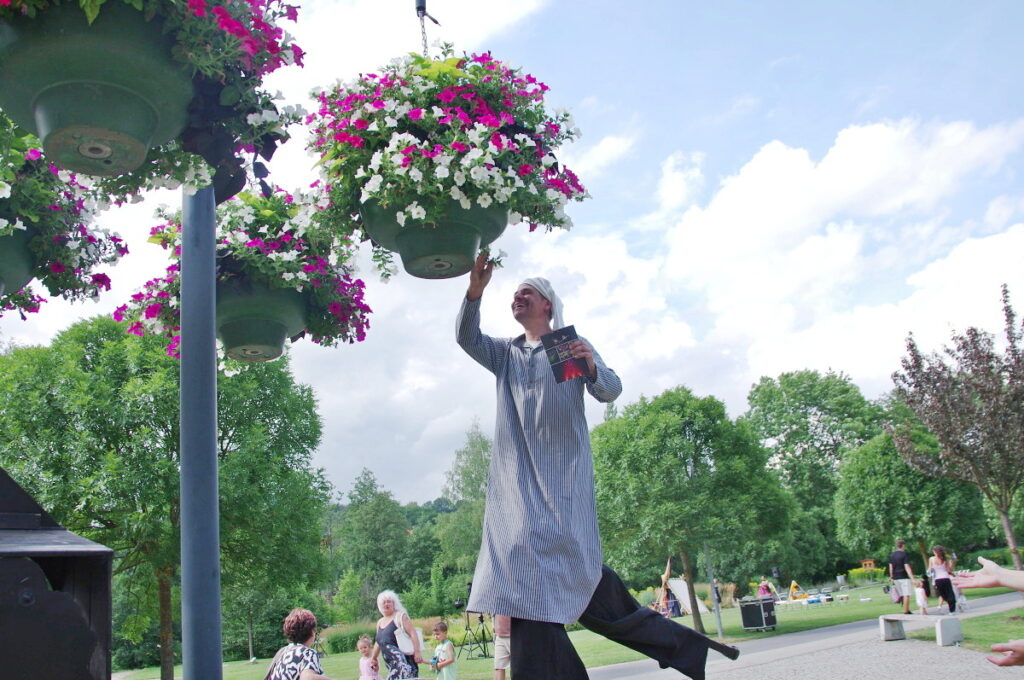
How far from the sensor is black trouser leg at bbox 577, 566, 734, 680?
123 inches

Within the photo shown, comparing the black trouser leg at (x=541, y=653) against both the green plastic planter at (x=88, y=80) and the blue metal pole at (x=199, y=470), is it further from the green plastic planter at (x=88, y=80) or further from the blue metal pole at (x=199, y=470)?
Answer: the green plastic planter at (x=88, y=80)

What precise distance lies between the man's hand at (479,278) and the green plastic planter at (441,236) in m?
→ 0.13

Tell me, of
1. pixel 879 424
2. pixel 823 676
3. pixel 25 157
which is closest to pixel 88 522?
pixel 823 676

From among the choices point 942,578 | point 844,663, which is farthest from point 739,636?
point 844,663

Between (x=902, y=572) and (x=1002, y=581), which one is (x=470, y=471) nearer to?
(x=902, y=572)

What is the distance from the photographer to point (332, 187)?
3553mm

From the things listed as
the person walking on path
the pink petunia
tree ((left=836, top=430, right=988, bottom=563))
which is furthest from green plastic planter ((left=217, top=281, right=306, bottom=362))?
tree ((left=836, top=430, right=988, bottom=563))

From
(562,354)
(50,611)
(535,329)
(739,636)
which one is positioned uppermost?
(535,329)

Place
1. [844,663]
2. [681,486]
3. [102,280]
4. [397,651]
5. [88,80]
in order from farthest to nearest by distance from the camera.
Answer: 1. [681,486]
2. [844,663]
3. [397,651]
4. [102,280]
5. [88,80]

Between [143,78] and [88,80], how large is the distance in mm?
141

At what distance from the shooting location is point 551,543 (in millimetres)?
3039

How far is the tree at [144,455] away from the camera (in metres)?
16.8

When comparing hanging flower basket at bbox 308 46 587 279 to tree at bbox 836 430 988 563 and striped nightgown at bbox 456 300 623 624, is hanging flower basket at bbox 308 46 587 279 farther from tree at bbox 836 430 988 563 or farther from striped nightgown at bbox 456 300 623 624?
tree at bbox 836 430 988 563

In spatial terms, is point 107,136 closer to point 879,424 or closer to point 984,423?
point 984,423
